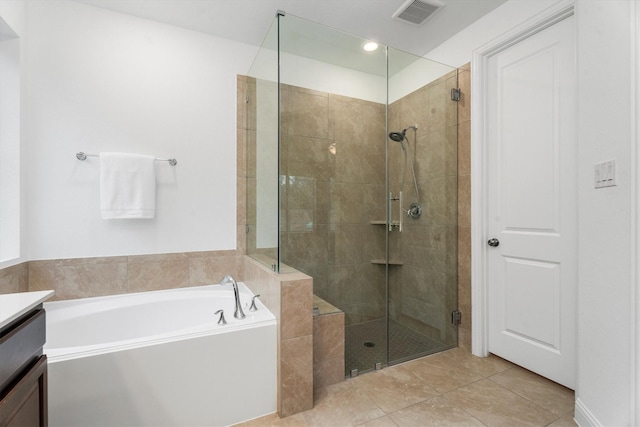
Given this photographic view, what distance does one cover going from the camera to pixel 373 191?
89.9 inches

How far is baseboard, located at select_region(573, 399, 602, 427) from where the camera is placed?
1321mm

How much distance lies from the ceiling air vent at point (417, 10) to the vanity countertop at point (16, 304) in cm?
244

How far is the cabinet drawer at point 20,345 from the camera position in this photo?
0.72 meters

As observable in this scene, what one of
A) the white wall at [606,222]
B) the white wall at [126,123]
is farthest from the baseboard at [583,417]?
the white wall at [126,123]

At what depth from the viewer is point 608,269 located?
123 cm

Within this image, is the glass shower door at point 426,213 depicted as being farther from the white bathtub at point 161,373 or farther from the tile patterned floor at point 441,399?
the white bathtub at point 161,373

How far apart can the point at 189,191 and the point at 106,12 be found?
133 cm

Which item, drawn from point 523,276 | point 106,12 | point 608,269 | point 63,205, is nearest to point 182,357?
point 63,205

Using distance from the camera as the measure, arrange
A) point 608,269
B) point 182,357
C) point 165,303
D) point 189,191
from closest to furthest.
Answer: point 608,269 < point 182,357 < point 165,303 < point 189,191

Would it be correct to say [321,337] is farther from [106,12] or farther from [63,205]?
[106,12]

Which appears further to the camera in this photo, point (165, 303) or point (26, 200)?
point (165, 303)

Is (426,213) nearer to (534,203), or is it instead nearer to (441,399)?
(534,203)

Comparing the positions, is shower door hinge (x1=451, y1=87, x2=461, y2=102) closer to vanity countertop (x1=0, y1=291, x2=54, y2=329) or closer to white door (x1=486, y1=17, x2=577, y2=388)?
white door (x1=486, y1=17, x2=577, y2=388)

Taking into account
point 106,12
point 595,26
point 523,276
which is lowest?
point 523,276
